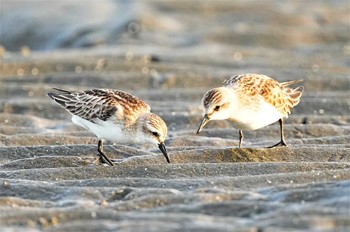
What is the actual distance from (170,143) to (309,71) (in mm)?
4274

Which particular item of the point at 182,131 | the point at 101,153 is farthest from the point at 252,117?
the point at 182,131

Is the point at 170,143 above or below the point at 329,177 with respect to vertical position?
below

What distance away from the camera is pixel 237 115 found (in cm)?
775

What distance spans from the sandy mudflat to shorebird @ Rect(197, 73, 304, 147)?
0.95ft

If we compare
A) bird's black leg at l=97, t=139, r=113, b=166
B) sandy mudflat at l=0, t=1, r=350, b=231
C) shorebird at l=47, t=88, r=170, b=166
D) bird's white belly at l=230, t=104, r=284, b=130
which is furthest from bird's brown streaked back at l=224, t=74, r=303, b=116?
bird's black leg at l=97, t=139, r=113, b=166

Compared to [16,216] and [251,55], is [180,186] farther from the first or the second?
[251,55]

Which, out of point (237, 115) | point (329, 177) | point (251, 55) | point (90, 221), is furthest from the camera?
point (251, 55)

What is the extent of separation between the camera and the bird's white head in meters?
7.52

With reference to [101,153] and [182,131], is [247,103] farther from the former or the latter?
[182,131]

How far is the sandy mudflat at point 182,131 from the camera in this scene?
5371 millimetres

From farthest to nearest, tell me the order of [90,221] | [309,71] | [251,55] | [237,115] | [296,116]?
[251,55] < [309,71] < [296,116] < [237,115] < [90,221]

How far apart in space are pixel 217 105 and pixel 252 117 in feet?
1.51

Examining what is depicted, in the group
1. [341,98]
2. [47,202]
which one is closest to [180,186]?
[47,202]

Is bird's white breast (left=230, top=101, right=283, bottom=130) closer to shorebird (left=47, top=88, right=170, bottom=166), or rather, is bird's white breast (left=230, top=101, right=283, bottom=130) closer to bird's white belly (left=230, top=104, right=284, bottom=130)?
bird's white belly (left=230, top=104, right=284, bottom=130)
